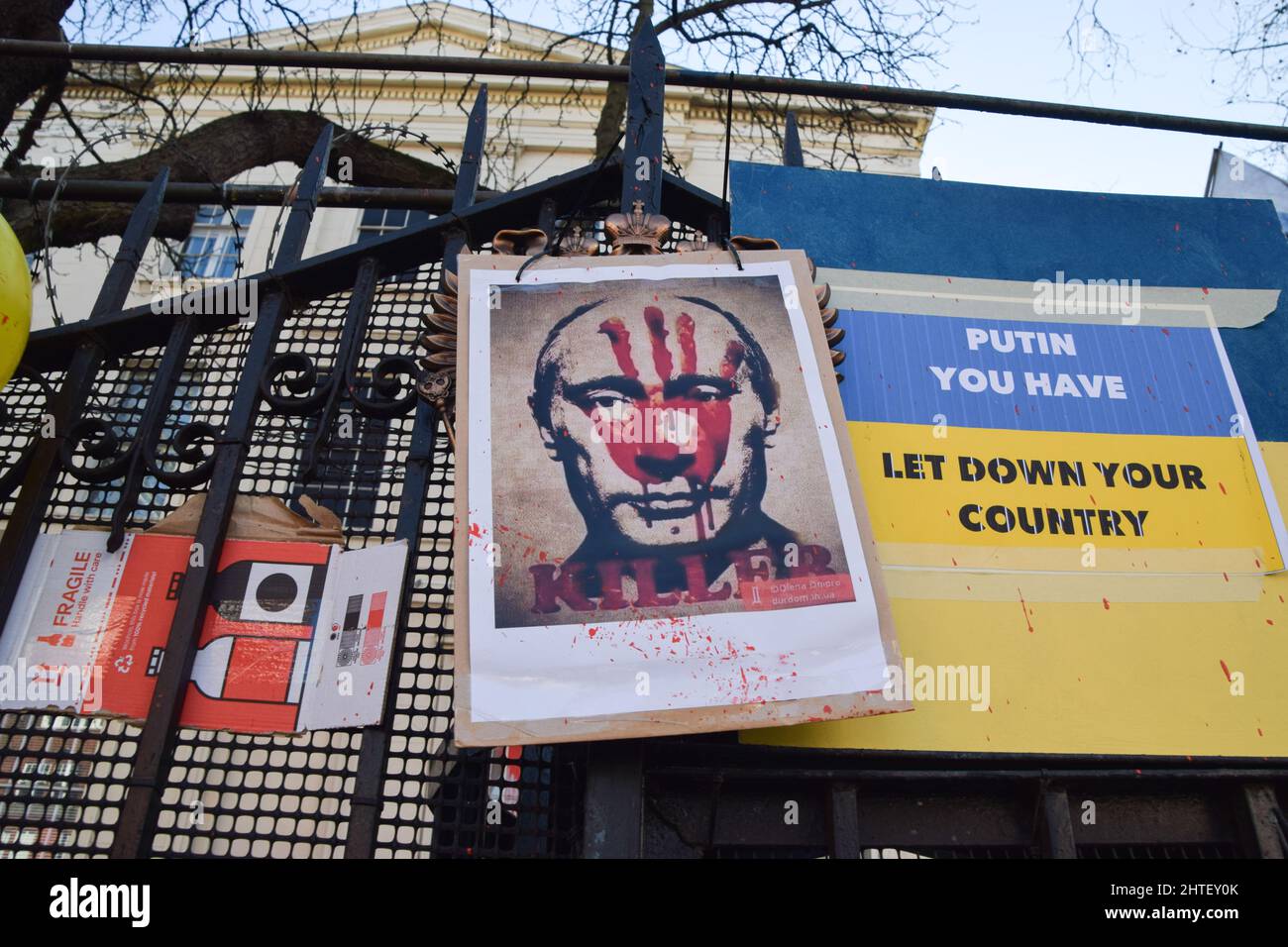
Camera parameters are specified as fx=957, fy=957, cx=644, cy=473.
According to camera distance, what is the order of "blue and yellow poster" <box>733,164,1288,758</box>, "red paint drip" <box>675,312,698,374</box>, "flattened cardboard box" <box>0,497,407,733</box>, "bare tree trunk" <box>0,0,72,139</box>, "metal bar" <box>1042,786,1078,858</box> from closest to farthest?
1. "metal bar" <box>1042,786,1078,858</box>
2. "flattened cardboard box" <box>0,497,407,733</box>
3. "blue and yellow poster" <box>733,164,1288,758</box>
4. "red paint drip" <box>675,312,698,374</box>
5. "bare tree trunk" <box>0,0,72,139</box>

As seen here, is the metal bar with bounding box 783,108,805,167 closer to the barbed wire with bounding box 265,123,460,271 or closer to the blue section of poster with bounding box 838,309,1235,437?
the blue section of poster with bounding box 838,309,1235,437

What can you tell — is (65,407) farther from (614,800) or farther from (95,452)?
(614,800)

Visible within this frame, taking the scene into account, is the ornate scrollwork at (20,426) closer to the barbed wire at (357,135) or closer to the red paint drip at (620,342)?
the barbed wire at (357,135)

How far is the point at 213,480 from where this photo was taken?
10.1ft

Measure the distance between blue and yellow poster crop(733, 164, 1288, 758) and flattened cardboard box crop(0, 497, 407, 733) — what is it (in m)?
1.19

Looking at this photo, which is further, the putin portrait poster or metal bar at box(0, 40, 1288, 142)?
metal bar at box(0, 40, 1288, 142)

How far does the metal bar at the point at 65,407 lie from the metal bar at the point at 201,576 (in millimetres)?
532

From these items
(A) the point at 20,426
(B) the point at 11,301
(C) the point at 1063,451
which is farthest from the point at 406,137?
(C) the point at 1063,451

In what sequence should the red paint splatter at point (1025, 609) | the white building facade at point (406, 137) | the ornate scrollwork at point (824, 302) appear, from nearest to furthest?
1. the red paint splatter at point (1025, 609)
2. the ornate scrollwork at point (824, 302)
3. the white building facade at point (406, 137)

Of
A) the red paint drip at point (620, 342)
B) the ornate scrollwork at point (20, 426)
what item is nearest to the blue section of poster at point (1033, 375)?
the red paint drip at point (620, 342)

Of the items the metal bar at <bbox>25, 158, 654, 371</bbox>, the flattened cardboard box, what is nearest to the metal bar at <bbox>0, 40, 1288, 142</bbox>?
the metal bar at <bbox>25, 158, 654, 371</bbox>

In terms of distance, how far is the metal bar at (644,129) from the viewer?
3.58m

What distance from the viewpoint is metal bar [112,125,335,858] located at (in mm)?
2578
